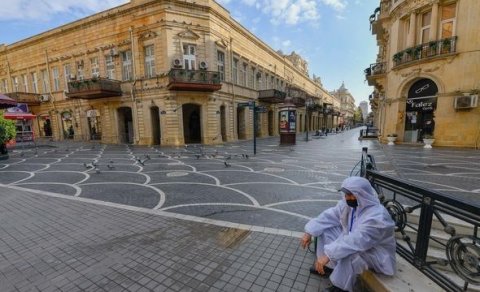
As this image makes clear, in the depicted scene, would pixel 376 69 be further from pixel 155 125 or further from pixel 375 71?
pixel 155 125

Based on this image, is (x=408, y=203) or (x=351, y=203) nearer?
(x=351, y=203)

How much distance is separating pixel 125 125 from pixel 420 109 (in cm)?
2609

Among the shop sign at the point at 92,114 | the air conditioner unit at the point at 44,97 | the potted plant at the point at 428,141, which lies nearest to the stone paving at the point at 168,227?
the potted plant at the point at 428,141

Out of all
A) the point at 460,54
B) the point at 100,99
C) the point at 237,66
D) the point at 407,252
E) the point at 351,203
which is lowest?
the point at 407,252

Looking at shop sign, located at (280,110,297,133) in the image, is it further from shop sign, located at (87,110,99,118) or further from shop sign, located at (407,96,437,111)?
shop sign, located at (87,110,99,118)

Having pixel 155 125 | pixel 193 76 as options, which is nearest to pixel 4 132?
pixel 155 125

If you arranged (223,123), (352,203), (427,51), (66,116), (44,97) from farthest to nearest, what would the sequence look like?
(44,97) → (66,116) → (223,123) → (427,51) → (352,203)

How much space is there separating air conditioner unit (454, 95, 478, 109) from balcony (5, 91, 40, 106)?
41195 mm

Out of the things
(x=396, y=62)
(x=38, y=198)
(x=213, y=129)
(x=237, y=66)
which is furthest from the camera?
(x=237, y=66)

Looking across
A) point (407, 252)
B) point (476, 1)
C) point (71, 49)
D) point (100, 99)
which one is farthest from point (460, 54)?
point (71, 49)

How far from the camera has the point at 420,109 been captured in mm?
16875

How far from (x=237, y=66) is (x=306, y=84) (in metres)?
32.7

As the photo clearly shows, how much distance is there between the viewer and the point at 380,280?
8.43 ft

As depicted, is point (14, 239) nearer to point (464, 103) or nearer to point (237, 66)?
point (464, 103)
